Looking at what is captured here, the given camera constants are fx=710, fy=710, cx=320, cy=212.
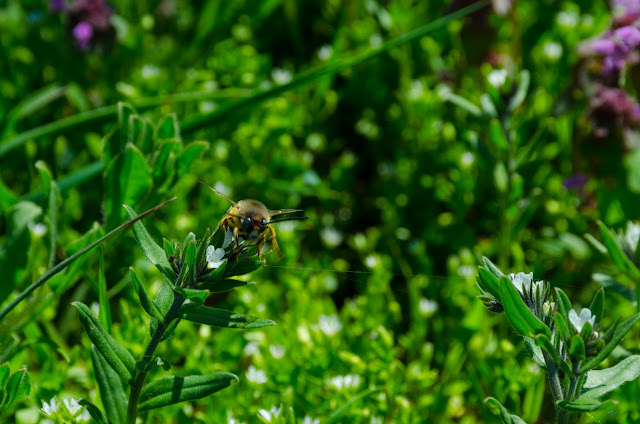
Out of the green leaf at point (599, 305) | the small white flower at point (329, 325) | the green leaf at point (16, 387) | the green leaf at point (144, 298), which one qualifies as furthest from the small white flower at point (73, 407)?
the green leaf at point (599, 305)

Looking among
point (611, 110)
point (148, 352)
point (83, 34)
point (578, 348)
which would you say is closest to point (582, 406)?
point (578, 348)

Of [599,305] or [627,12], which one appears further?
[627,12]

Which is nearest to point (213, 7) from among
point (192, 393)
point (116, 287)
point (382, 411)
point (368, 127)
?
point (368, 127)

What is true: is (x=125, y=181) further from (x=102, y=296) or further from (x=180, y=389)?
(x=180, y=389)

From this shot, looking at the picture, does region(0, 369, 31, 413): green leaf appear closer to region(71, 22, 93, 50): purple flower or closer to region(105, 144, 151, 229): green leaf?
region(105, 144, 151, 229): green leaf

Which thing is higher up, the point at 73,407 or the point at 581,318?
the point at 581,318

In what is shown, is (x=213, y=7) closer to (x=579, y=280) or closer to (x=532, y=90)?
(x=532, y=90)
